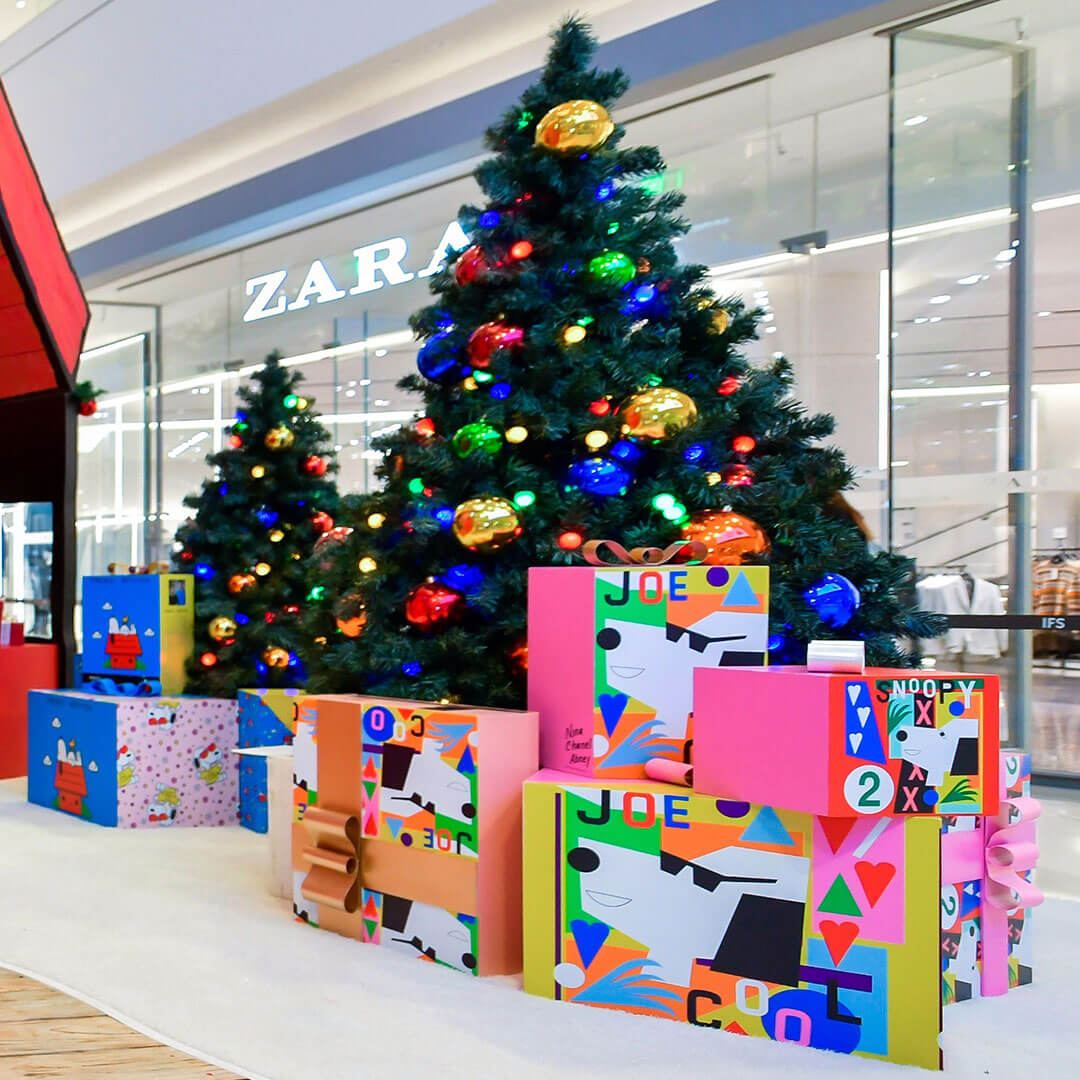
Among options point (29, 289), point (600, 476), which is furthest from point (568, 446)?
point (29, 289)

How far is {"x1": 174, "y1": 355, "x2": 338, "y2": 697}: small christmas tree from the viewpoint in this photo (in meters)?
4.65

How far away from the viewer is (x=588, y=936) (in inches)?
91.6

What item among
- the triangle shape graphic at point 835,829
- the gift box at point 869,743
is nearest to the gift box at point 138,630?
the gift box at point 869,743

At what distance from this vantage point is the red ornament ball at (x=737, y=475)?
3.10m

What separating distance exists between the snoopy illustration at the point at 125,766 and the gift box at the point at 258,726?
38 cm

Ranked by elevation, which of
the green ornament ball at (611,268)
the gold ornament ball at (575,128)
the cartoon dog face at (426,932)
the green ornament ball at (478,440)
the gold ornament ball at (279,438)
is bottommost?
the cartoon dog face at (426,932)

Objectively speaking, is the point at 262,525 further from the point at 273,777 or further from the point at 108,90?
the point at 108,90

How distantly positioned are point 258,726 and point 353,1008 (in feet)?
7.20

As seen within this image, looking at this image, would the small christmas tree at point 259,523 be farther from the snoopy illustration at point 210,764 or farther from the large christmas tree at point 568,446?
the large christmas tree at point 568,446

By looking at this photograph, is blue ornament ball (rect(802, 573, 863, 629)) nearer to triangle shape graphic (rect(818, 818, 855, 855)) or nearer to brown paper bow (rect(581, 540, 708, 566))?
brown paper bow (rect(581, 540, 708, 566))

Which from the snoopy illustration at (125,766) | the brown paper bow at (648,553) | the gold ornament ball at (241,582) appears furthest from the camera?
the gold ornament ball at (241,582)

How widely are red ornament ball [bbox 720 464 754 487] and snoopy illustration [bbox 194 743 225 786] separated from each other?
2.36 meters

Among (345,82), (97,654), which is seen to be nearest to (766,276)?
(345,82)

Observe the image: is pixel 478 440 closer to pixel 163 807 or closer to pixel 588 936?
pixel 588 936
